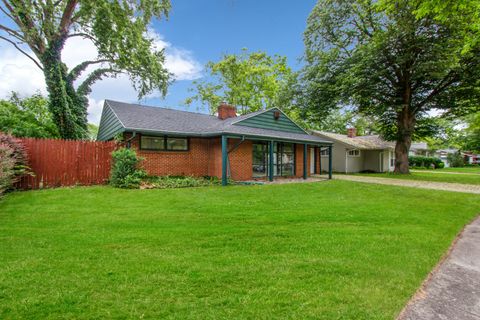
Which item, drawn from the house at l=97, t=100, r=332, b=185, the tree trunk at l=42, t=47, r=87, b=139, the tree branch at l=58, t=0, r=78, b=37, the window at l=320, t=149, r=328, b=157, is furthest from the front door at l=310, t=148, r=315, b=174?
the tree branch at l=58, t=0, r=78, b=37

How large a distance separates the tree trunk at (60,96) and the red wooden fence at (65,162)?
532cm

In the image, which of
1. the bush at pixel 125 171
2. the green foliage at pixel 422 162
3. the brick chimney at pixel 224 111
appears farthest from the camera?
the green foliage at pixel 422 162

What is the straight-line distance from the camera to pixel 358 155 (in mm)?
23781

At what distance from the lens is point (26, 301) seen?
8.00 feet

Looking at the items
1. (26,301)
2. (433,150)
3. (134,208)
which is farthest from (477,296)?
(433,150)

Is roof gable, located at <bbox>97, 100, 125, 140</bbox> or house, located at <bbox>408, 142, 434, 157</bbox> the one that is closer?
roof gable, located at <bbox>97, 100, 125, 140</bbox>

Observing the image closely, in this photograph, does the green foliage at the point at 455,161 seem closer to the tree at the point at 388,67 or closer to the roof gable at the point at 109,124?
the tree at the point at 388,67

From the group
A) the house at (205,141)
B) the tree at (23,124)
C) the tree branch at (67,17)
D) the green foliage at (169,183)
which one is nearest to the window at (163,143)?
the house at (205,141)

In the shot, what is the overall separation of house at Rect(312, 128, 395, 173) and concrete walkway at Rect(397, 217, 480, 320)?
19030 millimetres

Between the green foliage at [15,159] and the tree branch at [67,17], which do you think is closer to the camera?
the green foliage at [15,159]

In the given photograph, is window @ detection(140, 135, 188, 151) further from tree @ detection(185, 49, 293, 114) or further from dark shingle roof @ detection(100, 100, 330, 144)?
tree @ detection(185, 49, 293, 114)

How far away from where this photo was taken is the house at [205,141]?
464 inches

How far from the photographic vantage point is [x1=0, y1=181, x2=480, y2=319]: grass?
2406 mm

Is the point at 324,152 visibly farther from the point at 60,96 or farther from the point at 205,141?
the point at 60,96
